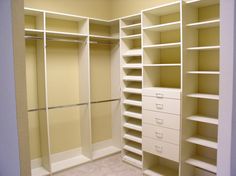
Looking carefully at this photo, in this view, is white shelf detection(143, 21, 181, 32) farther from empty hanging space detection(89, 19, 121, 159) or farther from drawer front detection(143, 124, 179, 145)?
drawer front detection(143, 124, 179, 145)

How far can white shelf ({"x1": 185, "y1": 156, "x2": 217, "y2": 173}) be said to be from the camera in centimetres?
250

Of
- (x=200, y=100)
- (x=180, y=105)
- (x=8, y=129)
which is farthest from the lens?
(x=200, y=100)

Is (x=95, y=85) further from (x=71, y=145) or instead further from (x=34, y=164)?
(x=34, y=164)

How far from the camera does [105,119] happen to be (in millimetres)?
4145

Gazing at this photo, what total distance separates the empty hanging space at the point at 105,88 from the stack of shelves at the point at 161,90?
895 millimetres

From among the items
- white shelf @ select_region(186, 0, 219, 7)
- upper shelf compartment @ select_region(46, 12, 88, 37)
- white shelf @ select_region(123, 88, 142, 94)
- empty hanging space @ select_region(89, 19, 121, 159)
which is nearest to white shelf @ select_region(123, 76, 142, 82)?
white shelf @ select_region(123, 88, 142, 94)

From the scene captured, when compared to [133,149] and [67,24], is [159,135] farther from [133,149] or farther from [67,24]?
[67,24]

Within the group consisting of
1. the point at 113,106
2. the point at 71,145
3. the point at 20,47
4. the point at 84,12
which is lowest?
the point at 71,145

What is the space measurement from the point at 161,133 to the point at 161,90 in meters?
0.57

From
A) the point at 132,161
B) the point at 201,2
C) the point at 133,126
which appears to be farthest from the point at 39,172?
the point at 201,2

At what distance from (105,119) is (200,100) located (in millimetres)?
1916

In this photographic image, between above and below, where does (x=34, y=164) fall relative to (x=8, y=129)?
below

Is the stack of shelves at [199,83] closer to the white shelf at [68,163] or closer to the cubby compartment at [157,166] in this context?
the cubby compartment at [157,166]

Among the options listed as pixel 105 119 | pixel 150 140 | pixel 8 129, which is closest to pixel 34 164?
pixel 105 119
